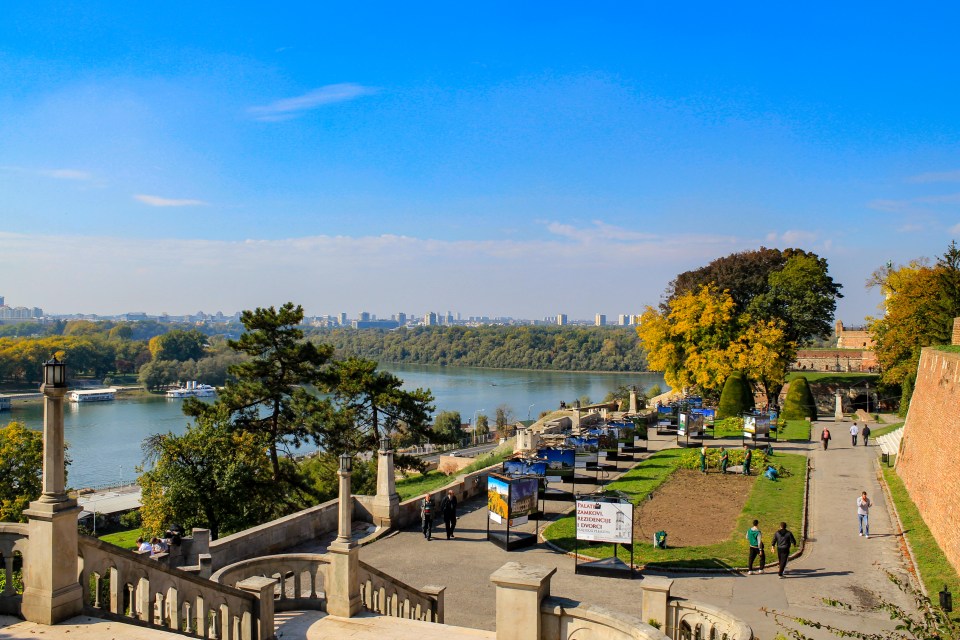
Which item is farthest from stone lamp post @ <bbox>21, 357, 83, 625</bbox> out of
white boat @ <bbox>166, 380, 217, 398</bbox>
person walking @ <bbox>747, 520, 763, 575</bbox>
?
white boat @ <bbox>166, 380, 217, 398</bbox>

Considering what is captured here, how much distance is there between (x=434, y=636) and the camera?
884cm

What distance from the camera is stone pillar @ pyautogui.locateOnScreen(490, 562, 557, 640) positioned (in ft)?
23.0

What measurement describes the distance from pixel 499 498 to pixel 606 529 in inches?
107

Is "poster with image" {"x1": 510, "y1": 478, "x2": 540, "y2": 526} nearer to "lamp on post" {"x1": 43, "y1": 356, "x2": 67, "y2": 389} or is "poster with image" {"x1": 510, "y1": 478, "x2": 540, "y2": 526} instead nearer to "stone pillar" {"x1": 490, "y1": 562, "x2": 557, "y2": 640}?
"stone pillar" {"x1": 490, "y1": 562, "x2": 557, "y2": 640}

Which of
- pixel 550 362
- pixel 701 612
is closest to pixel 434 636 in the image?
pixel 701 612

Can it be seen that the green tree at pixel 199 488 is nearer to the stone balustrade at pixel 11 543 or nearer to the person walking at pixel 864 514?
the stone balustrade at pixel 11 543

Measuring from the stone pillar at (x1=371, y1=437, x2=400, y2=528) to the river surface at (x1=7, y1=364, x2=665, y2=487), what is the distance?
3590 centimetres

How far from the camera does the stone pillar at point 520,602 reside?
23.0 ft

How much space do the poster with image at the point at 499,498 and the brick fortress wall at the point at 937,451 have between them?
8.97m

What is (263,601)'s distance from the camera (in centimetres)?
841

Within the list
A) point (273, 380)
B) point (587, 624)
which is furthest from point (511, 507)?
point (273, 380)

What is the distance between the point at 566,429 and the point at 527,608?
3265cm

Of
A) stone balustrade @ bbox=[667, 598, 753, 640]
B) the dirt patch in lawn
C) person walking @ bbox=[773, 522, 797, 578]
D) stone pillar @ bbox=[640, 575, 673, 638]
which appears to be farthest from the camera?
the dirt patch in lawn

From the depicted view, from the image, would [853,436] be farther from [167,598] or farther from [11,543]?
[11,543]
